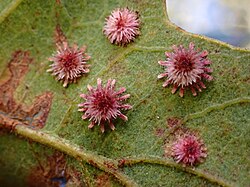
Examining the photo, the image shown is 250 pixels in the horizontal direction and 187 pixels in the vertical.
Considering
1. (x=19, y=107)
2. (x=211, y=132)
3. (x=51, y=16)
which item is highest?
(x=51, y=16)

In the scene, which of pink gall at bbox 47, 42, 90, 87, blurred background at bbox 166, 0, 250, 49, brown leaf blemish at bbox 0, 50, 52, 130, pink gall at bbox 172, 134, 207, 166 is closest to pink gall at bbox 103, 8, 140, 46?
pink gall at bbox 47, 42, 90, 87

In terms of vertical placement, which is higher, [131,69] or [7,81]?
[131,69]

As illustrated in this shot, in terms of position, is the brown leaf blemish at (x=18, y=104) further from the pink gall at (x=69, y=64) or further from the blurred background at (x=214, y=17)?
the blurred background at (x=214, y=17)

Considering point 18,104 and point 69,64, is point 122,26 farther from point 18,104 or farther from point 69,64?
point 18,104

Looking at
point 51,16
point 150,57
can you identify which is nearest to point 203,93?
point 150,57

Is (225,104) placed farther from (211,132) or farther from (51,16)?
(51,16)

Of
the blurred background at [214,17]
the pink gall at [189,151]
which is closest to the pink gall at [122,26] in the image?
the blurred background at [214,17]

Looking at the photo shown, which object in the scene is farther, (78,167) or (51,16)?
(51,16)
